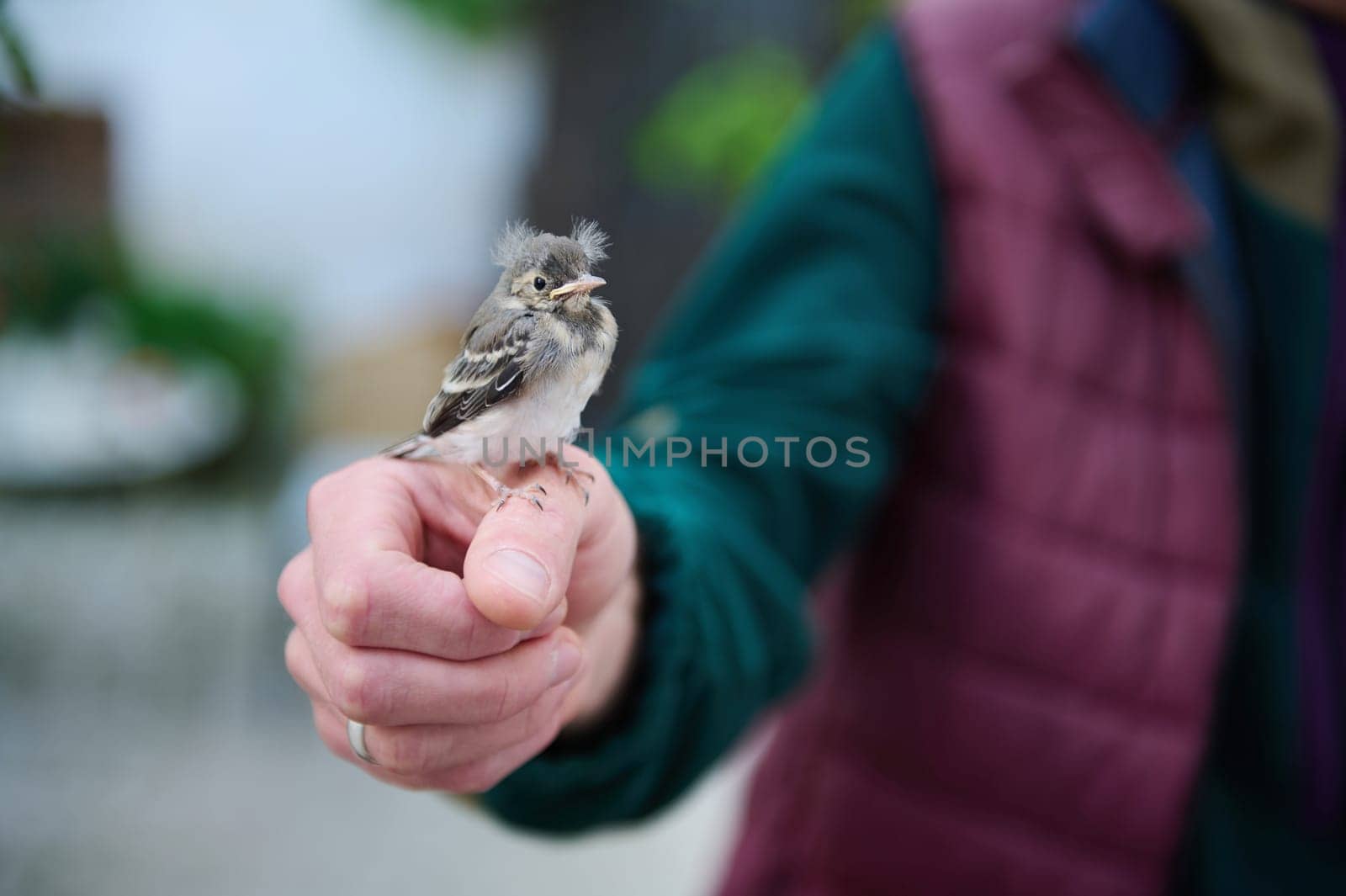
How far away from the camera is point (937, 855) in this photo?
5.26 feet

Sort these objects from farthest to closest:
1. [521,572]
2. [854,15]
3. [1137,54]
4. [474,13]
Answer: [854,15], [474,13], [1137,54], [521,572]

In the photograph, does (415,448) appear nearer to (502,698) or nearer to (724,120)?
(502,698)

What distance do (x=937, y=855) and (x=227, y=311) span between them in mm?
3789

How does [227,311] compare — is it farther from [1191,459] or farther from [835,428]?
[1191,459]

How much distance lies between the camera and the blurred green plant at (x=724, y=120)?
386cm

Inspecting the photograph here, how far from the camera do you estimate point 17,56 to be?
2.05 feet

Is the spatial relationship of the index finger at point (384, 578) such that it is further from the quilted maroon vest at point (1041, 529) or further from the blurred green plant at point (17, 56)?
the quilted maroon vest at point (1041, 529)

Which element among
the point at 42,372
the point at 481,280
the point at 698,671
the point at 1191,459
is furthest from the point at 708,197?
the point at 698,671

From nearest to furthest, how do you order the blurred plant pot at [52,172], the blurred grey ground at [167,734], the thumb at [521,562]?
the thumb at [521,562] → the blurred plant pot at [52,172] → the blurred grey ground at [167,734]

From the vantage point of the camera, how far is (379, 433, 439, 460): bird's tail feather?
696 millimetres

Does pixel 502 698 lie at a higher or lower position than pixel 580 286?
lower

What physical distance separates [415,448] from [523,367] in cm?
11

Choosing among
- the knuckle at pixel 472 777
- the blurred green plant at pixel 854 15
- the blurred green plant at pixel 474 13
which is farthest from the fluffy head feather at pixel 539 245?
the blurred green plant at pixel 854 15

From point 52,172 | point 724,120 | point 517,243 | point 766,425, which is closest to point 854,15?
point 724,120
